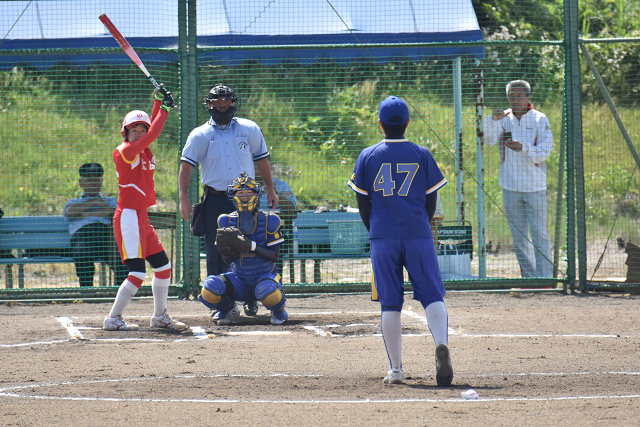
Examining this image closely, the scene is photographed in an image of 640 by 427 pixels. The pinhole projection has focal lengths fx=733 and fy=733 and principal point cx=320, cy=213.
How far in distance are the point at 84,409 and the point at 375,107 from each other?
31.1ft

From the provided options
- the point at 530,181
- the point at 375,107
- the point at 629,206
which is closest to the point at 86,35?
the point at 375,107

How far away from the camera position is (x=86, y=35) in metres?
9.70

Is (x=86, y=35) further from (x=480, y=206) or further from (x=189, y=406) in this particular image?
(x=189, y=406)

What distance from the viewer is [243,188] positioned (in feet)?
22.2

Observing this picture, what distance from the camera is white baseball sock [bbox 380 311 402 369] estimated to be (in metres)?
4.51

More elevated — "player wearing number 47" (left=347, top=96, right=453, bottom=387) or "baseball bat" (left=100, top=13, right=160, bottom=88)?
"baseball bat" (left=100, top=13, right=160, bottom=88)

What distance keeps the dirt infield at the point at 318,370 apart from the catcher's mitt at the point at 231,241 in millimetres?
727

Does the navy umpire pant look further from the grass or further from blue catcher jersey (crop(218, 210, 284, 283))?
the grass

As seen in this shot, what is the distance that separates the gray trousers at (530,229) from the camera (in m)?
8.95

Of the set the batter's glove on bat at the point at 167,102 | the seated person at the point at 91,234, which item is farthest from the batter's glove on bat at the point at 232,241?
the seated person at the point at 91,234

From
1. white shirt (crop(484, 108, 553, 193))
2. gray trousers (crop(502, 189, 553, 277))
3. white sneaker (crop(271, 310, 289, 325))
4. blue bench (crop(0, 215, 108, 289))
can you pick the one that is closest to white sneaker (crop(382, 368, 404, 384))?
white sneaker (crop(271, 310, 289, 325))

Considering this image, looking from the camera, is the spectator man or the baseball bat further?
the spectator man

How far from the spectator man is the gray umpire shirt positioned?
3303mm

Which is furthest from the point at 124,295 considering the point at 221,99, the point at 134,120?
the point at 221,99
